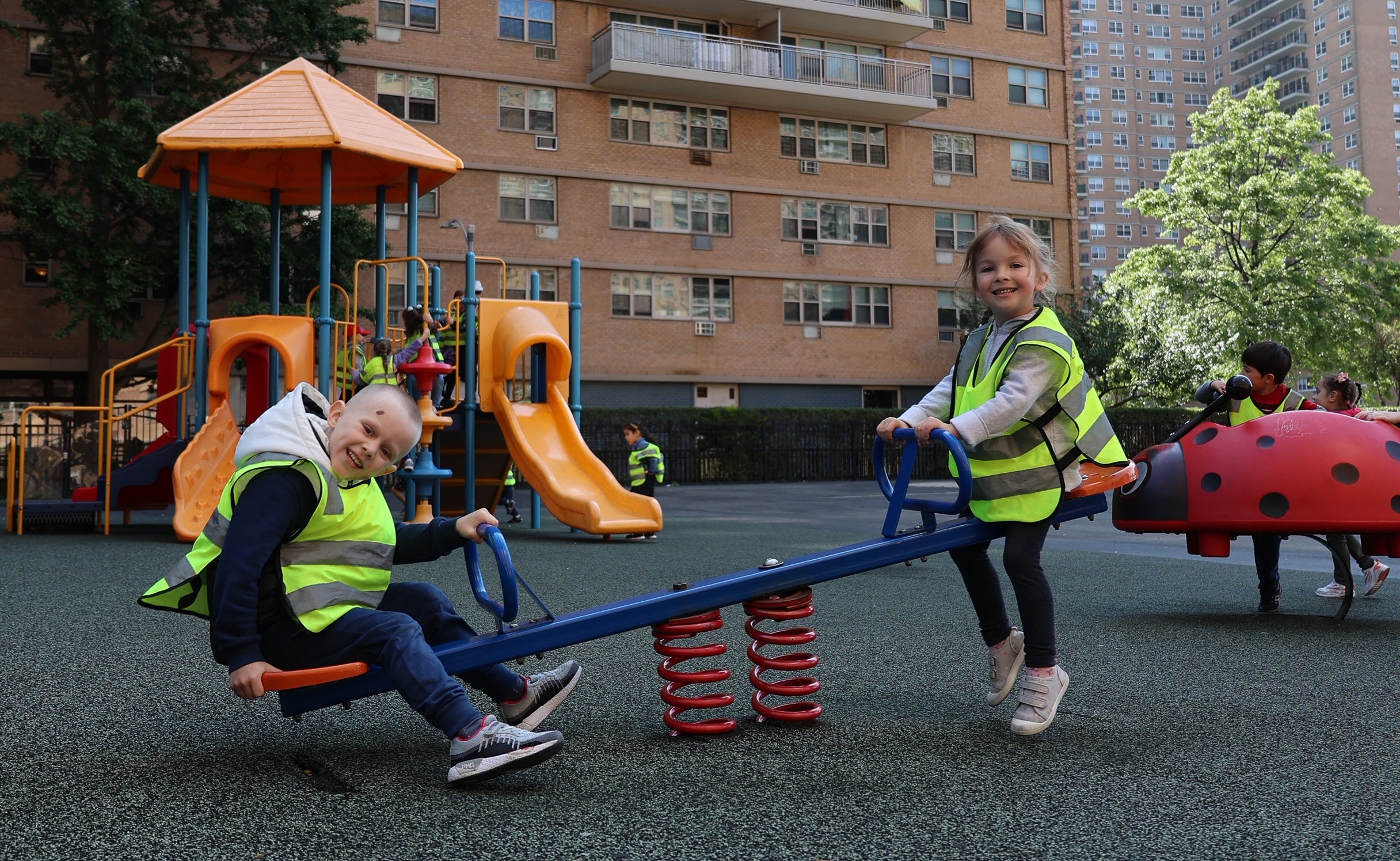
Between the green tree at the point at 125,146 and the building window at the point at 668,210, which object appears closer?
Answer: the green tree at the point at 125,146

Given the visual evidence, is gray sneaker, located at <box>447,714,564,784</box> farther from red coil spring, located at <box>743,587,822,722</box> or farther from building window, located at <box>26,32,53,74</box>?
building window, located at <box>26,32,53,74</box>

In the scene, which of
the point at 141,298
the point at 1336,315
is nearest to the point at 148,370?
the point at 141,298

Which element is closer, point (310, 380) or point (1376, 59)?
point (310, 380)

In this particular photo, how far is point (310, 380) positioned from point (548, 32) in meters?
20.5

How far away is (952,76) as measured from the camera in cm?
3525

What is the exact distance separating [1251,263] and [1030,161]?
28.5 ft

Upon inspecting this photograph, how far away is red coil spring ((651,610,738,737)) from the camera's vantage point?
143 inches

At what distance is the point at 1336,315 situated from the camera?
119ft

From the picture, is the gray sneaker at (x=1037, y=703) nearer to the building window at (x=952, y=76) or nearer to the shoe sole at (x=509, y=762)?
the shoe sole at (x=509, y=762)

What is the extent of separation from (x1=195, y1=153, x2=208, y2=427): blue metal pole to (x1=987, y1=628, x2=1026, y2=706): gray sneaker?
1021 centimetres

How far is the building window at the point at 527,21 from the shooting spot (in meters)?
29.8

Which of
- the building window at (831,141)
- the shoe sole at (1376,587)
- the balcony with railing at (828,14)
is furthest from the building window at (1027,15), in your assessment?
the shoe sole at (1376,587)

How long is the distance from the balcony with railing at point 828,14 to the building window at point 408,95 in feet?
20.2

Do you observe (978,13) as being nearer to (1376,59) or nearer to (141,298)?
(141,298)
